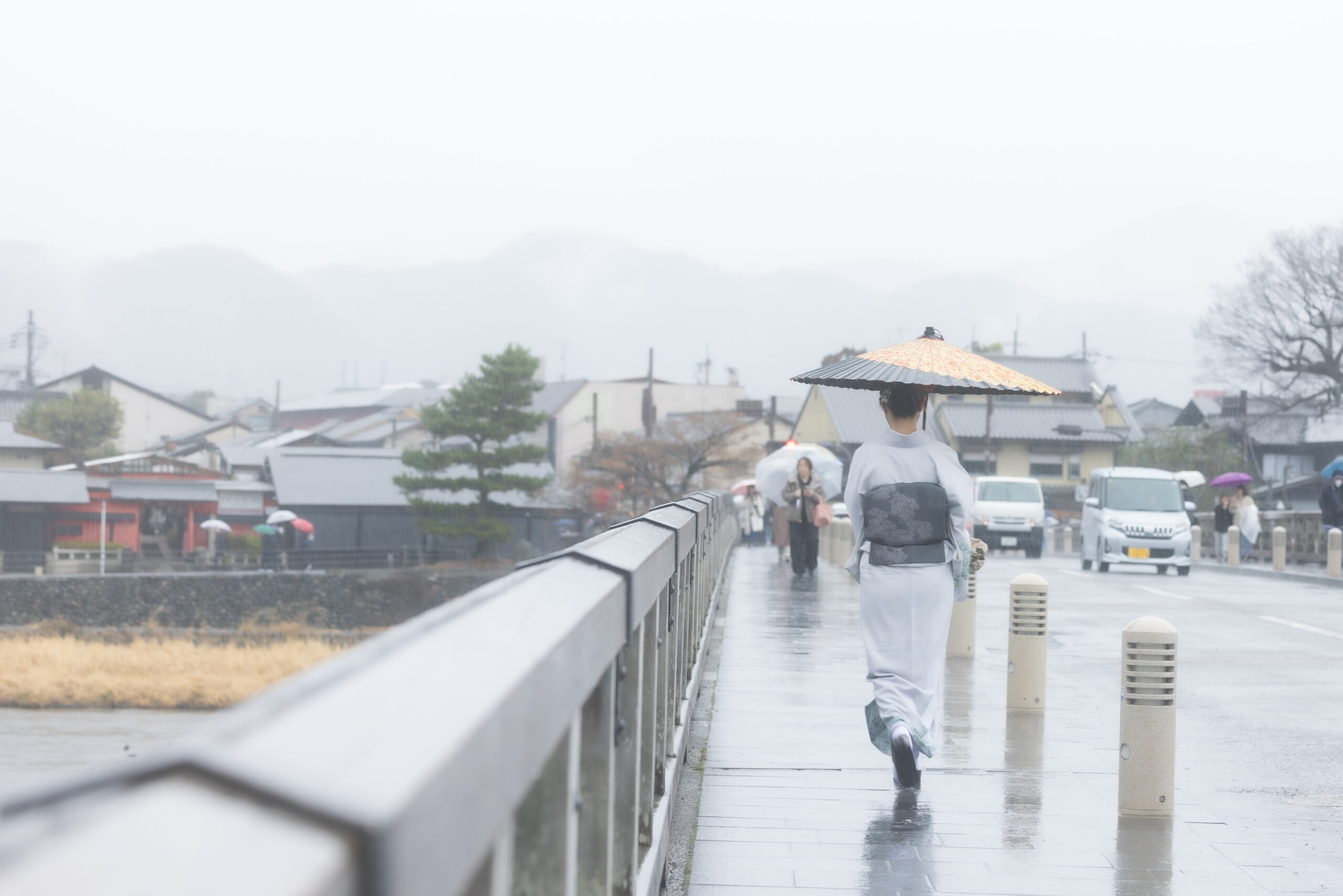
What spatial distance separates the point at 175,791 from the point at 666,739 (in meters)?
4.33

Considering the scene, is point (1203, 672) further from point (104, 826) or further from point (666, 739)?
point (104, 826)

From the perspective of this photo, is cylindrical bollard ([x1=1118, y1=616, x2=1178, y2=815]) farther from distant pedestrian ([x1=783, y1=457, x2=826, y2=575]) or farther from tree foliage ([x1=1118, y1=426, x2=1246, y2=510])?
tree foliage ([x1=1118, y1=426, x2=1246, y2=510])

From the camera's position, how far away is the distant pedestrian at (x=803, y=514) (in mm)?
16344

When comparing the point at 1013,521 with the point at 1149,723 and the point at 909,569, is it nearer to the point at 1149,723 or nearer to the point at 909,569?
the point at 909,569

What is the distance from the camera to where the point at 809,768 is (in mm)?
6152

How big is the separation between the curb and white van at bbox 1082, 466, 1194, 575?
4.73 feet

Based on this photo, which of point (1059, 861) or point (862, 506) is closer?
point (1059, 861)

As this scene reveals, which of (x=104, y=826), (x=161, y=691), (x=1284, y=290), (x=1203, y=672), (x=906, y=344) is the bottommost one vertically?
(x=161, y=691)

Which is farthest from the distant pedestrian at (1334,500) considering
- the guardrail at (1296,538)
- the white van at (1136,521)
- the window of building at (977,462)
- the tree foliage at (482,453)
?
the window of building at (977,462)

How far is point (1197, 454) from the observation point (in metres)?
50.8

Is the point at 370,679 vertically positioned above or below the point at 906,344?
below

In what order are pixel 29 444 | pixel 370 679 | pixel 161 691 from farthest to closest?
pixel 29 444
pixel 161 691
pixel 370 679

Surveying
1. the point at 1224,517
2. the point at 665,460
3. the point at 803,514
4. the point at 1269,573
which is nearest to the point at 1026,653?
the point at 803,514

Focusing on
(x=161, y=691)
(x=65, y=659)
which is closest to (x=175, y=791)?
(x=161, y=691)
